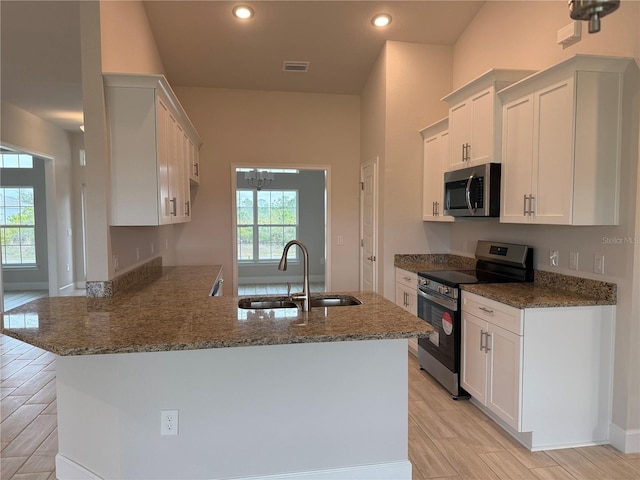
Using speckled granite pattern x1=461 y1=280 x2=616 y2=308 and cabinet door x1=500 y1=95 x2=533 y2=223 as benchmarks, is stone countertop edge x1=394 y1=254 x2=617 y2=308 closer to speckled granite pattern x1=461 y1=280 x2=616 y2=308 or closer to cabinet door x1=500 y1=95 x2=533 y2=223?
speckled granite pattern x1=461 y1=280 x2=616 y2=308

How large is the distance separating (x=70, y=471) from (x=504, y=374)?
8.46ft

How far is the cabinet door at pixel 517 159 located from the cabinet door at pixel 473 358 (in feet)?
2.66

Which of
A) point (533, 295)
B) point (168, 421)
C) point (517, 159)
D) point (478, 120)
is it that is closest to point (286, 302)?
point (168, 421)

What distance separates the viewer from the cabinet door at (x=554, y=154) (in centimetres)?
245

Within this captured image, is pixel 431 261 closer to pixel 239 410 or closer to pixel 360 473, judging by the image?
pixel 360 473

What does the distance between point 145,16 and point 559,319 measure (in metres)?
4.21

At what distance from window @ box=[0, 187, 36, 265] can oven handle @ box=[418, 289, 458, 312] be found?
797cm

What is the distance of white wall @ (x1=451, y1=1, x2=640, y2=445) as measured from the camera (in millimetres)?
2359

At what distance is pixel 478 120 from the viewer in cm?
325

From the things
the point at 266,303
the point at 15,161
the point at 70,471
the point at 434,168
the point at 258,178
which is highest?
the point at 15,161

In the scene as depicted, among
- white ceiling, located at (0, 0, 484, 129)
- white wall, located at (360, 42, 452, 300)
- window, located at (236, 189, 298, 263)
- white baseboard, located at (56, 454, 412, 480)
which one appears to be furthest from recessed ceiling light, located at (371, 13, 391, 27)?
window, located at (236, 189, 298, 263)

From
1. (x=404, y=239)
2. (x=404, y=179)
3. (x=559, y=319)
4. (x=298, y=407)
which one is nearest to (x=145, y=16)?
(x=404, y=179)

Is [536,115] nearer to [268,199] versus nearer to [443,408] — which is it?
[443,408]

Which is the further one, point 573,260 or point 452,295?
point 452,295
